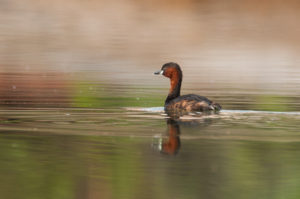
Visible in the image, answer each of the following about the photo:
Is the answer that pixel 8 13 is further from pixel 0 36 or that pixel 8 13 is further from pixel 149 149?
pixel 149 149

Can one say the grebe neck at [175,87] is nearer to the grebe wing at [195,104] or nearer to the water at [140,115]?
the water at [140,115]

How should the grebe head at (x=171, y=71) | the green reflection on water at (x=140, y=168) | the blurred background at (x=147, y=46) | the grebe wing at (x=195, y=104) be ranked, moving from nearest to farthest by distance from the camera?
the green reflection on water at (x=140, y=168)
the grebe wing at (x=195, y=104)
the grebe head at (x=171, y=71)
the blurred background at (x=147, y=46)

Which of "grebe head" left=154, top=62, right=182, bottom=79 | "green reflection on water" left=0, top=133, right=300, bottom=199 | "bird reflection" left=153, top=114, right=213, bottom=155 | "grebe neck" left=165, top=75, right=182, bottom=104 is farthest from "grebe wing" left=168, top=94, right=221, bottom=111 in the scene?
"green reflection on water" left=0, top=133, right=300, bottom=199

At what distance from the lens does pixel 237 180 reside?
11.2 meters

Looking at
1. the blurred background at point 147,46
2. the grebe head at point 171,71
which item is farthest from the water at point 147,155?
the blurred background at point 147,46

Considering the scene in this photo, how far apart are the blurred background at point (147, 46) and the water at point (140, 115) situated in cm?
9

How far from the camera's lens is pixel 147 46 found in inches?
1987

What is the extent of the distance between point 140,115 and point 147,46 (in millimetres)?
32727

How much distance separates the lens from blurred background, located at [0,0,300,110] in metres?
29.7

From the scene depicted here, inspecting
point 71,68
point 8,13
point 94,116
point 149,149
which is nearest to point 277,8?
point 8,13

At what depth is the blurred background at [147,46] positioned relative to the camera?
97.4ft

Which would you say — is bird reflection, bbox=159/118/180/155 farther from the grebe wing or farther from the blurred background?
the blurred background

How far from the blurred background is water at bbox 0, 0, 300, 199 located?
9 cm

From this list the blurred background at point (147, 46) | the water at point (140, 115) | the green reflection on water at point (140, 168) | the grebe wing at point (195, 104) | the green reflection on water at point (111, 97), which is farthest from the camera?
the blurred background at point (147, 46)
